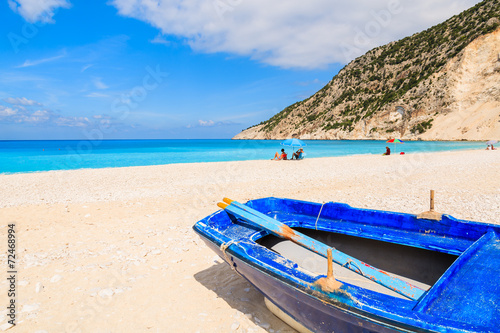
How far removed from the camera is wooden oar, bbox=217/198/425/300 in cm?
347

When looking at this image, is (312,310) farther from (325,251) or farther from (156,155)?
(156,155)

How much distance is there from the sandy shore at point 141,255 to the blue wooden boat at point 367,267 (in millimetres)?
1049

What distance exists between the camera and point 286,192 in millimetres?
13578

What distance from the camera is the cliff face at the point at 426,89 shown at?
63.3 metres

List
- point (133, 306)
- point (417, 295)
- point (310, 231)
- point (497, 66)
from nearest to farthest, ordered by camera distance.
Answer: point (417, 295) < point (133, 306) < point (310, 231) < point (497, 66)

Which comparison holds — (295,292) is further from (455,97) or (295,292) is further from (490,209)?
(455,97)

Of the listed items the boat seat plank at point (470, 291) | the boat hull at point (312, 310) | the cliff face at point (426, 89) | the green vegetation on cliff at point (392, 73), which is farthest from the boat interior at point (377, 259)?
the green vegetation on cliff at point (392, 73)

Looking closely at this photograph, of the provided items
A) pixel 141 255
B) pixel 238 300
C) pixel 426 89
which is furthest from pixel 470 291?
pixel 426 89

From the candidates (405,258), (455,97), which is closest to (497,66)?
(455,97)

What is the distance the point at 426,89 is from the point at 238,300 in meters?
83.7

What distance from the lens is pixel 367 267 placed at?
379cm

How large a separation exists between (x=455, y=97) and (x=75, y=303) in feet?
265

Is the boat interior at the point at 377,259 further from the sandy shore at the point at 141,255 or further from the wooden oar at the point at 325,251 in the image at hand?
the sandy shore at the point at 141,255

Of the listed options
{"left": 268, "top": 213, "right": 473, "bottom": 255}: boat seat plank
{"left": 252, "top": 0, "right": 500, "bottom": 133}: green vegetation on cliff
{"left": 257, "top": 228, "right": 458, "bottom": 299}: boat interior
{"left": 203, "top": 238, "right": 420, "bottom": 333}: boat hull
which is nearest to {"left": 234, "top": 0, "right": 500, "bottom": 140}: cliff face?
{"left": 252, "top": 0, "right": 500, "bottom": 133}: green vegetation on cliff
